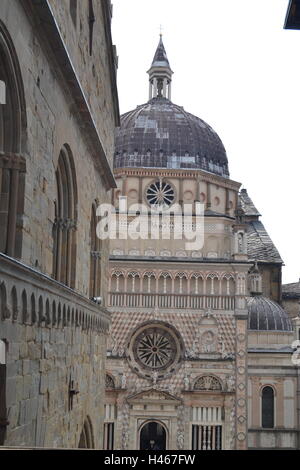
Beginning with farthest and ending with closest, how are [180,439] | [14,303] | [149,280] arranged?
1. [149,280]
2. [180,439]
3. [14,303]

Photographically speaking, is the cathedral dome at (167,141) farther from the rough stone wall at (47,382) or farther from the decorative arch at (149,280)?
the rough stone wall at (47,382)

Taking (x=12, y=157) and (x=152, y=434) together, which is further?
(x=152, y=434)

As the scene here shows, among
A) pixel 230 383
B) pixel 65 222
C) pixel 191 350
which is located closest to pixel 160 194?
pixel 191 350

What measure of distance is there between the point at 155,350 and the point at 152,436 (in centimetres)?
468

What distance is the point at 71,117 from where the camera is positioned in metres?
11.5

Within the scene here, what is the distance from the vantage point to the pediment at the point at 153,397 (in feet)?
123

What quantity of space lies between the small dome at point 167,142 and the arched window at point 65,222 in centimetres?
3322

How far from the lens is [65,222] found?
12.0 metres

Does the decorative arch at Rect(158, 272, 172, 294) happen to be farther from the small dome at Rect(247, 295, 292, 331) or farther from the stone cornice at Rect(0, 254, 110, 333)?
the stone cornice at Rect(0, 254, 110, 333)

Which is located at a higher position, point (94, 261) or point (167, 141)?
point (167, 141)

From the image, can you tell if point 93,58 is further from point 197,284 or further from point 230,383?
point 230,383

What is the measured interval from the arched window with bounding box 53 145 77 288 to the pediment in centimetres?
2645

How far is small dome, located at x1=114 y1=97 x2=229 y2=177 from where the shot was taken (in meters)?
45.6
